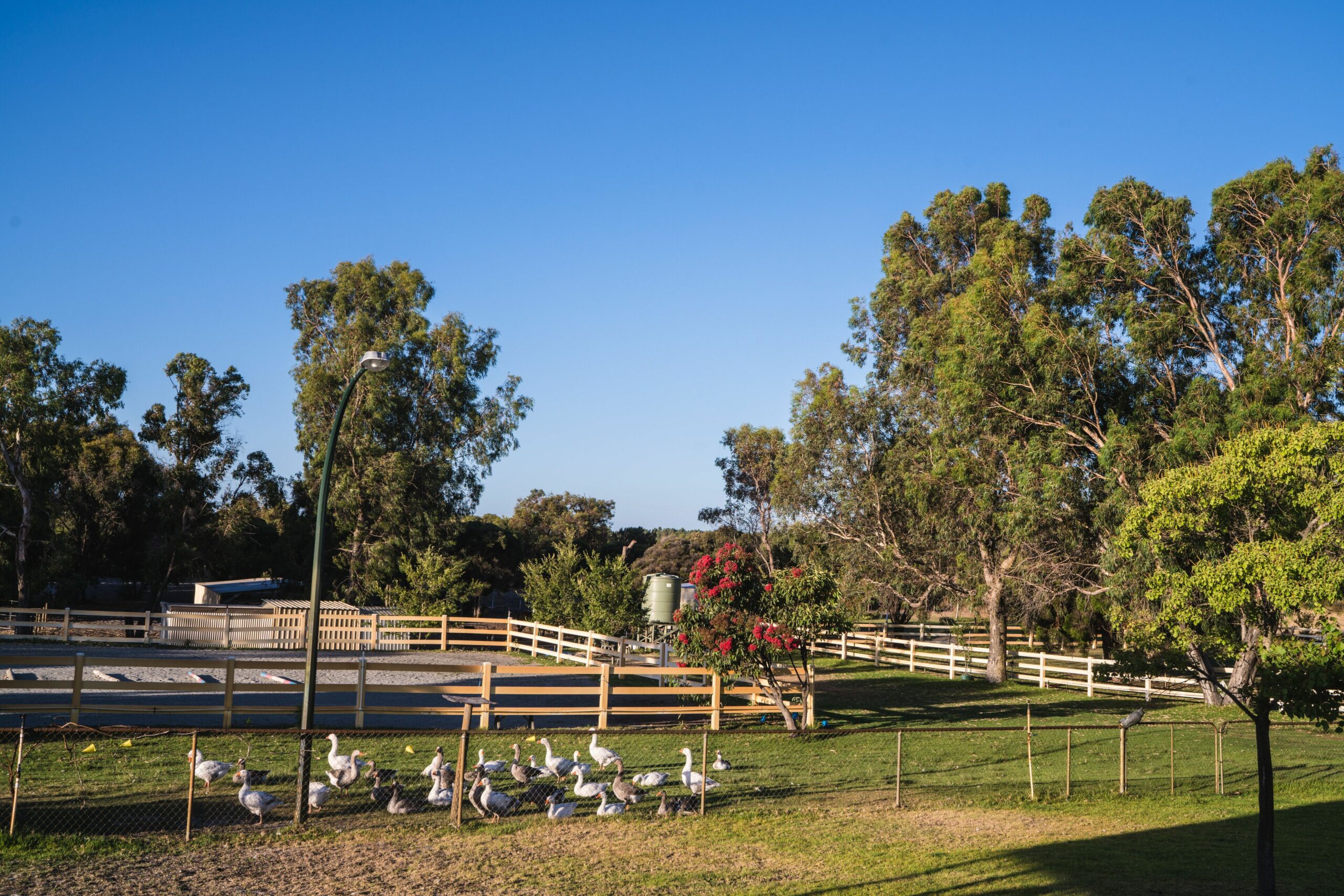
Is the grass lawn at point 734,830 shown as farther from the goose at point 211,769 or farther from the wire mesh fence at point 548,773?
the goose at point 211,769

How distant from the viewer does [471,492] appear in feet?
152

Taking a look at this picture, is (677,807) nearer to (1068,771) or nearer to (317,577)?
(1068,771)

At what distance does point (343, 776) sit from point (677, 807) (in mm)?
3746

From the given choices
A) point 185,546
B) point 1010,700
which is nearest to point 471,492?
point 185,546

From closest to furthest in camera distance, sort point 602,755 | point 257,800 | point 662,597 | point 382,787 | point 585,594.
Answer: point 257,800 → point 382,787 → point 602,755 → point 585,594 → point 662,597

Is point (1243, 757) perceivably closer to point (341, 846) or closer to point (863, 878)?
point (863, 878)

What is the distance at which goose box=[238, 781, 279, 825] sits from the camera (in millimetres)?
9828

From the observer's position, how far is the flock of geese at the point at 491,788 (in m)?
10.5

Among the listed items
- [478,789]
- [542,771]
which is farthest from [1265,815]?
[478,789]

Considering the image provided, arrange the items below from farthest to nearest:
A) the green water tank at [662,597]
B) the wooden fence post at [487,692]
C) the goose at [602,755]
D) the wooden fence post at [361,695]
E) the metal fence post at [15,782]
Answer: the green water tank at [662,597] → the wooden fence post at [487,692] → the wooden fence post at [361,695] → the goose at [602,755] → the metal fence post at [15,782]

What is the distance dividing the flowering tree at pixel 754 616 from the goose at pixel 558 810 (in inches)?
272

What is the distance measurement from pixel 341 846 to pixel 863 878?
485 centimetres

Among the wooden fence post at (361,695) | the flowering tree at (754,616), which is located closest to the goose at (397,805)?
the wooden fence post at (361,695)

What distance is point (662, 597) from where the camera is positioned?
111ft
